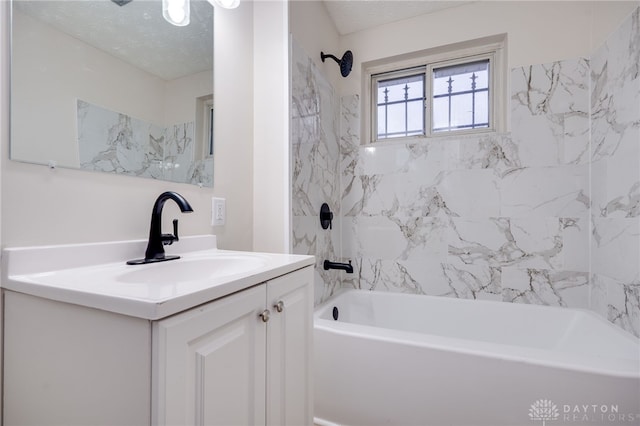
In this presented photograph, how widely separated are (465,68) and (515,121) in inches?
23.0

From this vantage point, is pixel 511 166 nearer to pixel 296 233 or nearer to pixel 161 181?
pixel 296 233

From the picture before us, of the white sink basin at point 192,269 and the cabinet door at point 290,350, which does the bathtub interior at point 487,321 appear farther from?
the white sink basin at point 192,269

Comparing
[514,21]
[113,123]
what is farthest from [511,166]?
[113,123]

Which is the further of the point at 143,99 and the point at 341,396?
the point at 341,396

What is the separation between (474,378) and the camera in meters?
1.10

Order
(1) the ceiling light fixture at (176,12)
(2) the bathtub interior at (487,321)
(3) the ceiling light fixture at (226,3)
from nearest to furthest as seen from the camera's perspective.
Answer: (1) the ceiling light fixture at (176,12) → (3) the ceiling light fixture at (226,3) → (2) the bathtub interior at (487,321)

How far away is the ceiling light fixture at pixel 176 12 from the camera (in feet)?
3.65

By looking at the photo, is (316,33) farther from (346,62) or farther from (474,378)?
(474,378)

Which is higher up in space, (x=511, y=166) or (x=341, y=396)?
(x=511, y=166)

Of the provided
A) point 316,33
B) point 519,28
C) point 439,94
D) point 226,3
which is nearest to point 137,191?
point 226,3

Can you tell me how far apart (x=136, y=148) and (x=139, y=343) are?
0.75 m

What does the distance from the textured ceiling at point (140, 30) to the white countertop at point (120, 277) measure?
0.62 meters

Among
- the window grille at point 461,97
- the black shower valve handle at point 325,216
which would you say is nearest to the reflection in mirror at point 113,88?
the black shower valve handle at point 325,216

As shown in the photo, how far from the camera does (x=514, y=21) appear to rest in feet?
6.21
